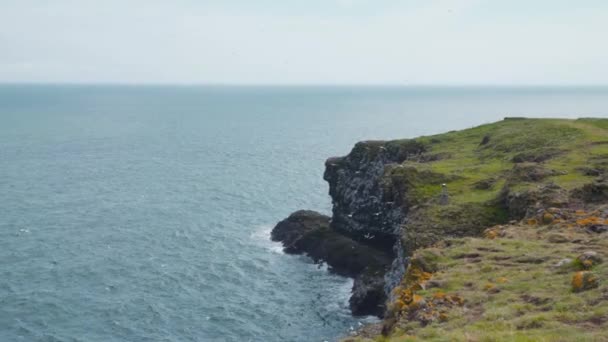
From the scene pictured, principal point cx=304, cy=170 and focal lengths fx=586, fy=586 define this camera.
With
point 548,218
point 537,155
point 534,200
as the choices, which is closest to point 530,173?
point 534,200

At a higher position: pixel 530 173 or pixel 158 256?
pixel 530 173

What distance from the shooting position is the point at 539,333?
1944cm

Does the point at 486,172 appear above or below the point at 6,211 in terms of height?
Answer: above

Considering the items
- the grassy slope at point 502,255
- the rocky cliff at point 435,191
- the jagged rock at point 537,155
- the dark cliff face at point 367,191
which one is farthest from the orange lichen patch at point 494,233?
the jagged rock at point 537,155

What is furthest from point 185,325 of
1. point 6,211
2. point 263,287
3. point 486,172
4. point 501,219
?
point 6,211

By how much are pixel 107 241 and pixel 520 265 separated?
61158 millimetres

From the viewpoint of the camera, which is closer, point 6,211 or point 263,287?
point 263,287

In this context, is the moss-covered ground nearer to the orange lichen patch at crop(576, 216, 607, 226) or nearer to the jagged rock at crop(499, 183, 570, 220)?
the orange lichen patch at crop(576, 216, 607, 226)

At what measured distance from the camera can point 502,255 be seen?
1212 inches

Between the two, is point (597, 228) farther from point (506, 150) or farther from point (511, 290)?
point (506, 150)

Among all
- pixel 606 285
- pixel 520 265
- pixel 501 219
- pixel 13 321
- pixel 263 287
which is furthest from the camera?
pixel 263 287

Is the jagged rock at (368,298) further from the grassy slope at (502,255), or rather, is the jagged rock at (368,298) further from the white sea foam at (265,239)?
the white sea foam at (265,239)

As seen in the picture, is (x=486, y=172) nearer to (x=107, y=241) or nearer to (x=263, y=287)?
(x=263, y=287)

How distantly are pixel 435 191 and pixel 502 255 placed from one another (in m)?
25.8
